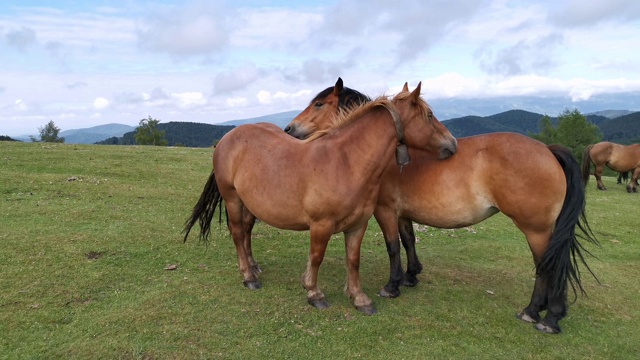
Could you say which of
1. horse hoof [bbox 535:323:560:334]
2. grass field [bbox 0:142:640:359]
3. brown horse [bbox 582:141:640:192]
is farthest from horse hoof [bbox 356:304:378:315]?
brown horse [bbox 582:141:640:192]

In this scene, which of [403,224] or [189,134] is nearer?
[403,224]

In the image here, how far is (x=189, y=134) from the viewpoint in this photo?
506 feet

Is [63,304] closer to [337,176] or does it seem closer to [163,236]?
[163,236]

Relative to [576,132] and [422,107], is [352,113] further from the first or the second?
[576,132]

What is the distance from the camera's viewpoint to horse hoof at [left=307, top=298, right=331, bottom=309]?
4336mm

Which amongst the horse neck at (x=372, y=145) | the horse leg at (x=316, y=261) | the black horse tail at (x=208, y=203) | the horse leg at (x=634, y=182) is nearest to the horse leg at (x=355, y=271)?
the horse leg at (x=316, y=261)

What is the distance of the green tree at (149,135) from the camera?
62.9 meters

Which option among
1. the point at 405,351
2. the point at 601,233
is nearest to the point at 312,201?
the point at 405,351

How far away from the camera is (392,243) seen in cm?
467

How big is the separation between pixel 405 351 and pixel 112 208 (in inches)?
270

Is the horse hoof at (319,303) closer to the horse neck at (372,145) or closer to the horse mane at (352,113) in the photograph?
the horse neck at (372,145)

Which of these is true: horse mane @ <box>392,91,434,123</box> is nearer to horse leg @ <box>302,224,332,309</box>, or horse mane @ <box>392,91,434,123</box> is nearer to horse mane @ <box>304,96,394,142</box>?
horse mane @ <box>304,96,394,142</box>

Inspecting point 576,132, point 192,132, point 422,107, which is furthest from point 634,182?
point 192,132

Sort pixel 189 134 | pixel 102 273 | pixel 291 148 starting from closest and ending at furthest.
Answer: pixel 291 148, pixel 102 273, pixel 189 134
